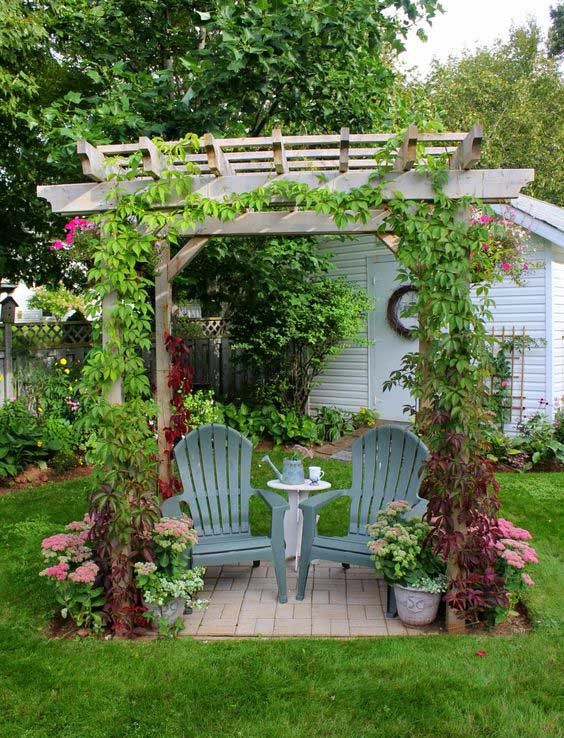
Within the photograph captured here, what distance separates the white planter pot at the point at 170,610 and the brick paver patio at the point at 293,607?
94mm

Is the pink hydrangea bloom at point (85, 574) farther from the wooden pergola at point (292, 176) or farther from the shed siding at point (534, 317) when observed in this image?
the shed siding at point (534, 317)

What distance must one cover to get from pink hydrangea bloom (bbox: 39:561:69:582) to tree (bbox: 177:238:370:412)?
4165 millimetres

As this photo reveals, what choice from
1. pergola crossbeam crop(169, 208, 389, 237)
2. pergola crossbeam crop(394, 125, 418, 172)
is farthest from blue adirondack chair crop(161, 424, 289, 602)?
pergola crossbeam crop(394, 125, 418, 172)

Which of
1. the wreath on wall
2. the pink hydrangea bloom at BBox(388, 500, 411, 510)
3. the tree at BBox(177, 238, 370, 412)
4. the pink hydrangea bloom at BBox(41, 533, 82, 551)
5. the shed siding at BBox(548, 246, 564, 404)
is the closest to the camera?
the pink hydrangea bloom at BBox(41, 533, 82, 551)

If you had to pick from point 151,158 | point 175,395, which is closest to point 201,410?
point 175,395

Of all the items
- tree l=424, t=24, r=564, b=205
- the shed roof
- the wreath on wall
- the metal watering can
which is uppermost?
tree l=424, t=24, r=564, b=205

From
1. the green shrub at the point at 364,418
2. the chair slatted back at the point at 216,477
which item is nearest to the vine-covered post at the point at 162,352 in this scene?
the chair slatted back at the point at 216,477

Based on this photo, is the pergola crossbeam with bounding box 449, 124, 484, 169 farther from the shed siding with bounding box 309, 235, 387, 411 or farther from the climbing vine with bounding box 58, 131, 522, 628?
the shed siding with bounding box 309, 235, 387, 411

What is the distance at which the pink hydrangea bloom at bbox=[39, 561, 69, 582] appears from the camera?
3072 mm

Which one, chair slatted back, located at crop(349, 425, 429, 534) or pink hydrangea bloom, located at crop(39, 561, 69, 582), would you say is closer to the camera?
pink hydrangea bloom, located at crop(39, 561, 69, 582)

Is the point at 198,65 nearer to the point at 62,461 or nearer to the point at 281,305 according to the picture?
the point at 281,305

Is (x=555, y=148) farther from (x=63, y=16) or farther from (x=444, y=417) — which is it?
(x=444, y=417)

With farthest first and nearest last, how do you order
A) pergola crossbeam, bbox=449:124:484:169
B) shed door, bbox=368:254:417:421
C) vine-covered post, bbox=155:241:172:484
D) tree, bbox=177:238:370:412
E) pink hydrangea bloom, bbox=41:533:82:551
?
shed door, bbox=368:254:417:421 → tree, bbox=177:238:370:412 → vine-covered post, bbox=155:241:172:484 → pink hydrangea bloom, bbox=41:533:82:551 → pergola crossbeam, bbox=449:124:484:169

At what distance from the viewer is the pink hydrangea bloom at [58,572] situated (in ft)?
10.1
